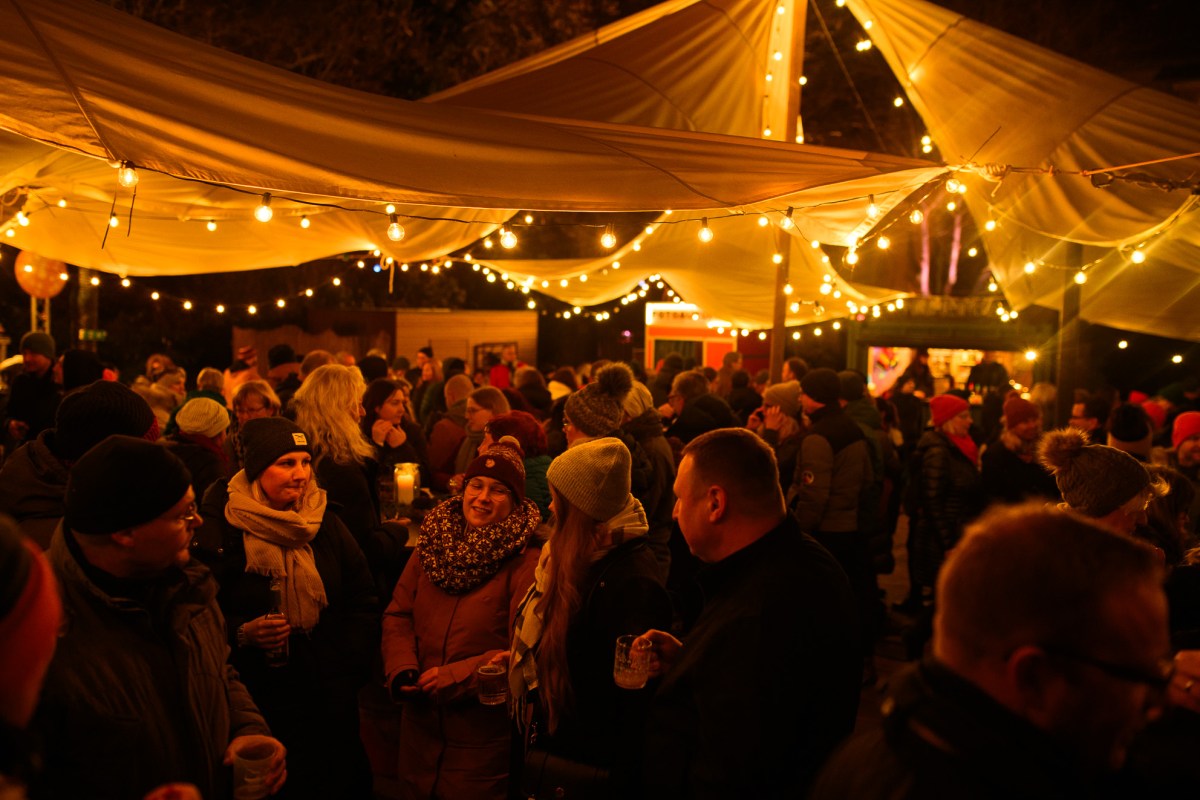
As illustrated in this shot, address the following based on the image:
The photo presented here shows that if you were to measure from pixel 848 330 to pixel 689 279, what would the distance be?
7.67 meters

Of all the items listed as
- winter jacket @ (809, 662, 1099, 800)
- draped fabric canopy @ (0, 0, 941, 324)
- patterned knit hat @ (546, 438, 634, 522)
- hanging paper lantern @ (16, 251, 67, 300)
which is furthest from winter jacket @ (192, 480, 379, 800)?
hanging paper lantern @ (16, 251, 67, 300)

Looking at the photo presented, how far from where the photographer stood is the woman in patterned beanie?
3352 mm

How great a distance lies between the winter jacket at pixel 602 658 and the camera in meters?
2.70

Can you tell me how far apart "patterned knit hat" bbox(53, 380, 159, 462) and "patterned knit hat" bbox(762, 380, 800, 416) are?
14.4 feet

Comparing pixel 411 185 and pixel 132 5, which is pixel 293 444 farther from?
pixel 132 5

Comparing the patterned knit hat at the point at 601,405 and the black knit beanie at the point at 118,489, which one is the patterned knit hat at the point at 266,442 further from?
the patterned knit hat at the point at 601,405

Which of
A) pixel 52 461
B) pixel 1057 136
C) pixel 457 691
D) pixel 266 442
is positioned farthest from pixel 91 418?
pixel 1057 136

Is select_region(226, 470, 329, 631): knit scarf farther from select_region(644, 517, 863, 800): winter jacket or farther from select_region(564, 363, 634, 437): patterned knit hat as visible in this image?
select_region(564, 363, 634, 437): patterned knit hat

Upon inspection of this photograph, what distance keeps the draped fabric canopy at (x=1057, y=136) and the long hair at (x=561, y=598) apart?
11.9ft

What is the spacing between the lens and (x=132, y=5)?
11.6 metres

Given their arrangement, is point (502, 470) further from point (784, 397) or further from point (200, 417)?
point (784, 397)

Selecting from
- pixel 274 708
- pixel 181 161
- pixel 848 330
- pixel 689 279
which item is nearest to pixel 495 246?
pixel 689 279

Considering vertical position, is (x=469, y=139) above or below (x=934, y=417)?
above

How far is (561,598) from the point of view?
9.23 feet
